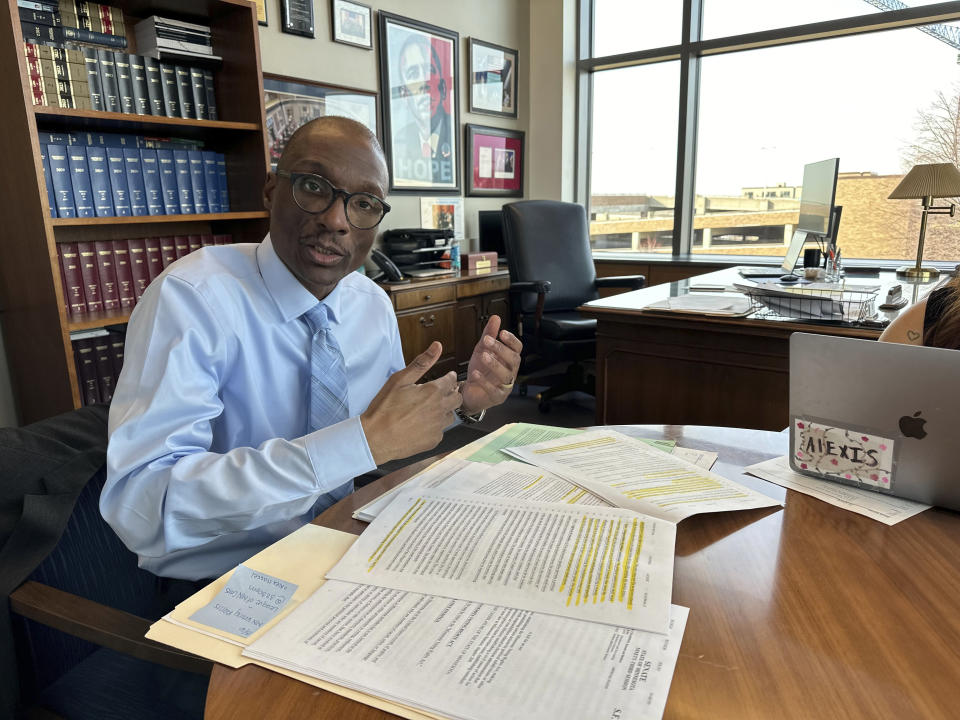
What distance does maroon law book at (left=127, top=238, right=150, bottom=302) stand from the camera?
2559 millimetres

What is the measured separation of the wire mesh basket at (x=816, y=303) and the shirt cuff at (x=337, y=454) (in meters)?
1.66

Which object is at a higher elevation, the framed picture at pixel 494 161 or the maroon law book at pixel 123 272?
the framed picture at pixel 494 161

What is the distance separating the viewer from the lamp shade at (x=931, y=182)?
290cm

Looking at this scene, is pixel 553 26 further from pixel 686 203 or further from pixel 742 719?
pixel 742 719

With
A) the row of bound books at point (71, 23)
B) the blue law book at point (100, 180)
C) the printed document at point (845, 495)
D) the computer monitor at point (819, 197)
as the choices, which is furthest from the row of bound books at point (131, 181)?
the computer monitor at point (819, 197)

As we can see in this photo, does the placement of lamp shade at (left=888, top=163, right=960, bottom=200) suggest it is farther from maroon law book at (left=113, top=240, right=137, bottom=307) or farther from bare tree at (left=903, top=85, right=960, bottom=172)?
maroon law book at (left=113, top=240, right=137, bottom=307)

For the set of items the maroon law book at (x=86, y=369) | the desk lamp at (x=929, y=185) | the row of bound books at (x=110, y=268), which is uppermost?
the desk lamp at (x=929, y=185)

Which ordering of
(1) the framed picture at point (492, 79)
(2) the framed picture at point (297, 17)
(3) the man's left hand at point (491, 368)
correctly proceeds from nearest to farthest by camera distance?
(3) the man's left hand at point (491, 368)
(2) the framed picture at point (297, 17)
(1) the framed picture at point (492, 79)

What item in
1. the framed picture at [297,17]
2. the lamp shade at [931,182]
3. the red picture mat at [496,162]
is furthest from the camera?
the red picture mat at [496,162]

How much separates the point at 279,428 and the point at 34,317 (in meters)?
1.79

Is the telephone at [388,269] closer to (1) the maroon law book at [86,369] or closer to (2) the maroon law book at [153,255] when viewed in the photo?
(2) the maroon law book at [153,255]

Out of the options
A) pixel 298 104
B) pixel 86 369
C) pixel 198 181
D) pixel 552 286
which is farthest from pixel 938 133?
pixel 86 369

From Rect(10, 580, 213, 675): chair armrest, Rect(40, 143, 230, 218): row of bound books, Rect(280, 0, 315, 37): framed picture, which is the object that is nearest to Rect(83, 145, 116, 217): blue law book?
Rect(40, 143, 230, 218): row of bound books

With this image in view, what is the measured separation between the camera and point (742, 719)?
1.65 ft
